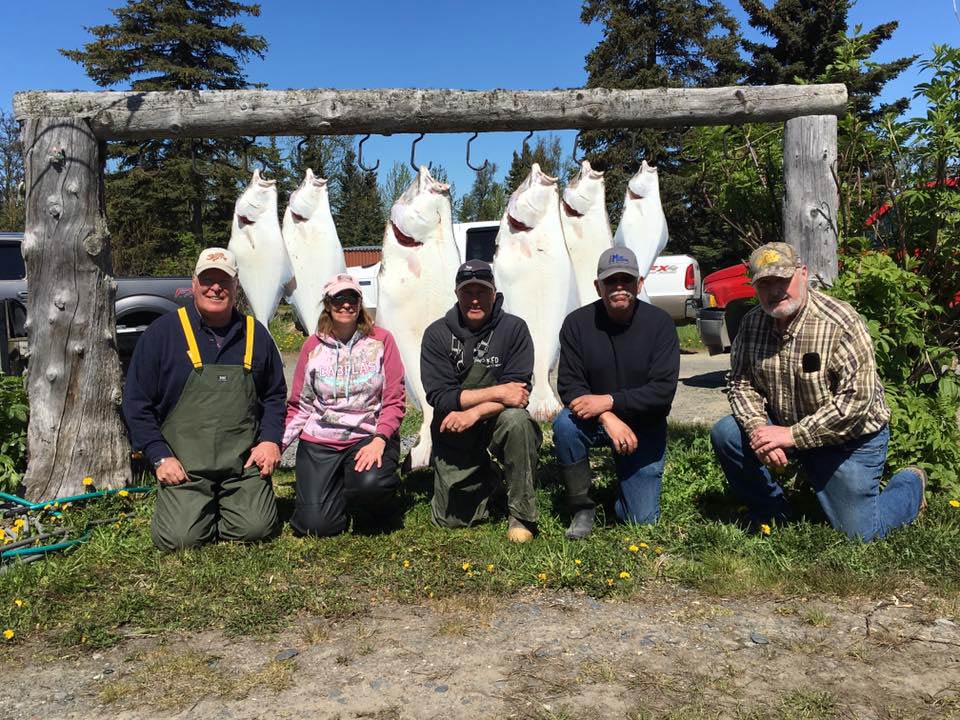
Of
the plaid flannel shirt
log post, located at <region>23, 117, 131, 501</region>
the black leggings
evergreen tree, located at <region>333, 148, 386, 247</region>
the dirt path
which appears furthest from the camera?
evergreen tree, located at <region>333, 148, 386, 247</region>

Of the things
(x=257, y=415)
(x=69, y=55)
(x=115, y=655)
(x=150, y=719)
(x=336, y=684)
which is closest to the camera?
(x=150, y=719)

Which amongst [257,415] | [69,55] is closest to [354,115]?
[257,415]

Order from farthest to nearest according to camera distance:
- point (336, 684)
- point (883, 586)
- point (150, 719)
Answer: point (883, 586) < point (336, 684) < point (150, 719)

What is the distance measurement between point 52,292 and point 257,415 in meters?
1.28

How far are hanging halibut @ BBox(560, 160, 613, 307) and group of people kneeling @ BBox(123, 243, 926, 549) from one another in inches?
25.0

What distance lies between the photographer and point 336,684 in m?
2.46

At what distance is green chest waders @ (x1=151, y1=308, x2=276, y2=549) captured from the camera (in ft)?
12.0

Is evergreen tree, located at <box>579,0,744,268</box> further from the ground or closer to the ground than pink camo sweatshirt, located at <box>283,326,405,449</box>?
further from the ground

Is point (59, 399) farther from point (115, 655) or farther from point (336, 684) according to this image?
point (336, 684)

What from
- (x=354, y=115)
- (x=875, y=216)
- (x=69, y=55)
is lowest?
(x=875, y=216)

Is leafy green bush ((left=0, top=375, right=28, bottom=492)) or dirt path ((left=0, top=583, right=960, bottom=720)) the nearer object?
dirt path ((left=0, top=583, right=960, bottom=720))

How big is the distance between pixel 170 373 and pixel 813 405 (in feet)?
9.78

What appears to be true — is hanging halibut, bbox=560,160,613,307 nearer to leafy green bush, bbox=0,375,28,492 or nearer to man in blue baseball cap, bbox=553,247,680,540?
man in blue baseball cap, bbox=553,247,680,540

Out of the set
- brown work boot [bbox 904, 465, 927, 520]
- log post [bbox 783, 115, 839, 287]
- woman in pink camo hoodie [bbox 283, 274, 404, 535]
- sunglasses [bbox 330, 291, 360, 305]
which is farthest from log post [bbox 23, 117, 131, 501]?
brown work boot [bbox 904, 465, 927, 520]
